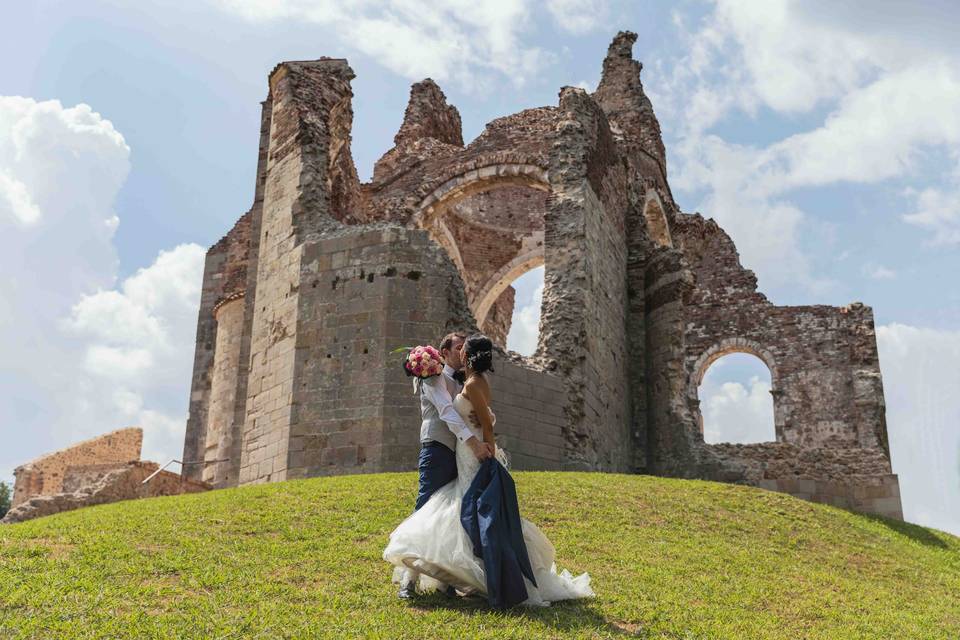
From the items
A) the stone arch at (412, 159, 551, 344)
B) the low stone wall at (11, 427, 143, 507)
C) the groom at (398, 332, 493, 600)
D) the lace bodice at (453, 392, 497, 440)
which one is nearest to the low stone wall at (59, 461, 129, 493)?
the low stone wall at (11, 427, 143, 507)

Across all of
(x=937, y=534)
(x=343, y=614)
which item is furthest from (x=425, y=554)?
(x=937, y=534)

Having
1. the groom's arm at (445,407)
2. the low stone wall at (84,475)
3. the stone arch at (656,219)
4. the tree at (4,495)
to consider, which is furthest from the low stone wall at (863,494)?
the tree at (4,495)

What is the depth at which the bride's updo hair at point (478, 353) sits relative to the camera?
18.7ft

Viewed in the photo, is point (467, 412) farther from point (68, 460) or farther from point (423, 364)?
point (68, 460)

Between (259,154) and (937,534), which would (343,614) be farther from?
(259,154)

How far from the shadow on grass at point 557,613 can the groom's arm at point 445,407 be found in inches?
37.6

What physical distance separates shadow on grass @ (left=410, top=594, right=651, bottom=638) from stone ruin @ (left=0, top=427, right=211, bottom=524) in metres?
8.20

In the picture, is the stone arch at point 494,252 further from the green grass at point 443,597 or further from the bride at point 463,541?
the bride at point 463,541

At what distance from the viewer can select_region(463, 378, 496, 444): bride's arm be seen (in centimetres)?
562

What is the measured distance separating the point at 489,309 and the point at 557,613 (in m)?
20.6

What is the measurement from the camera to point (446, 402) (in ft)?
18.9

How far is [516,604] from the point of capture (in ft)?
17.8

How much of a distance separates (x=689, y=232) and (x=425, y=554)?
20900 mm

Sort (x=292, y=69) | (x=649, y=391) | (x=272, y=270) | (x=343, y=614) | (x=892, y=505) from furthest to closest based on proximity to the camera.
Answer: (x=649, y=391), (x=292, y=69), (x=272, y=270), (x=892, y=505), (x=343, y=614)
